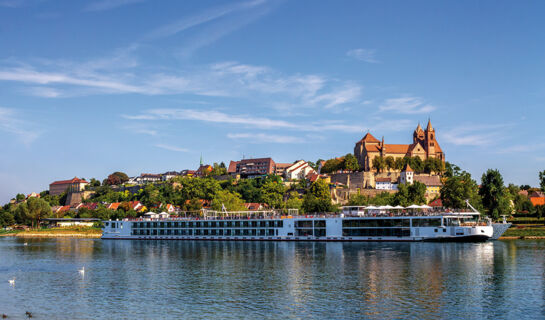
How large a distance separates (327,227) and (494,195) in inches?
1286

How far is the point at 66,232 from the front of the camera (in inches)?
4793

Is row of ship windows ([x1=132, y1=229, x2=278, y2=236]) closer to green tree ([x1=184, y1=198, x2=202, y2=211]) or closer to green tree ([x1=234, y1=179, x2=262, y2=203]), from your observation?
green tree ([x1=184, y1=198, x2=202, y2=211])

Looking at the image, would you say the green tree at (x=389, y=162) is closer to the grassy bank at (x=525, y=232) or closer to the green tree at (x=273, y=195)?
the green tree at (x=273, y=195)

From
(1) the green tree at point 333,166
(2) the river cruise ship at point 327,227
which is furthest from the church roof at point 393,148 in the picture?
(2) the river cruise ship at point 327,227

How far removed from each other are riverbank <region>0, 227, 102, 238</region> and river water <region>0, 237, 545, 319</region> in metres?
58.7

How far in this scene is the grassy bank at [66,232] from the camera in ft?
390

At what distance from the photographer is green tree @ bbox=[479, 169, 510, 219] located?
9112 cm

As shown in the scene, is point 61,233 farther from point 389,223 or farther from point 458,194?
point 458,194

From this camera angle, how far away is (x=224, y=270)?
47812 mm

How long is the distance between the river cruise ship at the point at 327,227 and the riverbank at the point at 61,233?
63.6 ft

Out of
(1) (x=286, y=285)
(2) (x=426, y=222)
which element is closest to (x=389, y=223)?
(2) (x=426, y=222)

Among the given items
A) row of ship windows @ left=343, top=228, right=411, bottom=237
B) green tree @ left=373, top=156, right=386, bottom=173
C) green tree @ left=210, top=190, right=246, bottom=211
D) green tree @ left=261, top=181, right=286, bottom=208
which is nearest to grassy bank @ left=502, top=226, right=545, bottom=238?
row of ship windows @ left=343, top=228, right=411, bottom=237

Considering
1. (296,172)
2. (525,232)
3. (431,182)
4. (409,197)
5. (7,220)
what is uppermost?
(296,172)

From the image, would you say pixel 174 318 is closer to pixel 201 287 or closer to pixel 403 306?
pixel 201 287
